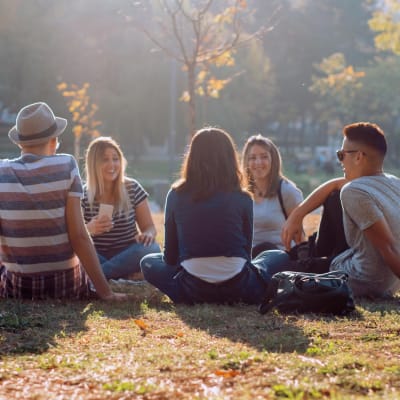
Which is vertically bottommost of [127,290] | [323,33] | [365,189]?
[127,290]

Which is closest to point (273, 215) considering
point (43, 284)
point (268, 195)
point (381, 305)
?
point (268, 195)

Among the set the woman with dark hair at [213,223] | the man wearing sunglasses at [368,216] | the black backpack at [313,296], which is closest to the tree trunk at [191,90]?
the man wearing sunglasses at [368,216]

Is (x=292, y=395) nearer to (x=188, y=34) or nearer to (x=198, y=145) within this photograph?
(x=198, y=145)

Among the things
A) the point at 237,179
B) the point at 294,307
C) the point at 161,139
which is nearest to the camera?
the point at 294,307

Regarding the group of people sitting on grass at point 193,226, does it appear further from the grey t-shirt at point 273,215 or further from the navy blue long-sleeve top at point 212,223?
the grey t-shirt at point 273,215

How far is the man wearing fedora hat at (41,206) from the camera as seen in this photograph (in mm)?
5699

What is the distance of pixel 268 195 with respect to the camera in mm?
7730

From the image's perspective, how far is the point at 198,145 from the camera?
18.8ft

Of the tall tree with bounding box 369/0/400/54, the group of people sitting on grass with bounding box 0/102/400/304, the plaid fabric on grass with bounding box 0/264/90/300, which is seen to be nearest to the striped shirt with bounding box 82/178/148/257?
the group of people sitting on grass with bounding box 0/102/400/304

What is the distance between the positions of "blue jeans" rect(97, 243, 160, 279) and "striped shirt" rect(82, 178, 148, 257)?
10cm

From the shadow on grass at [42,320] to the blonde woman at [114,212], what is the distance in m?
1.64

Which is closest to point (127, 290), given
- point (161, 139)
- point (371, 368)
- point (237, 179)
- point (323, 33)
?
point (237, 179)

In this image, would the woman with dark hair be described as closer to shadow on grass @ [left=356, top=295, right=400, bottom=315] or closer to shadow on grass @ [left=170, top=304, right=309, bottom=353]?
shadow on grass @ [left=170, top=304, right=309, bottom=353]

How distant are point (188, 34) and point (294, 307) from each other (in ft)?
60.1
